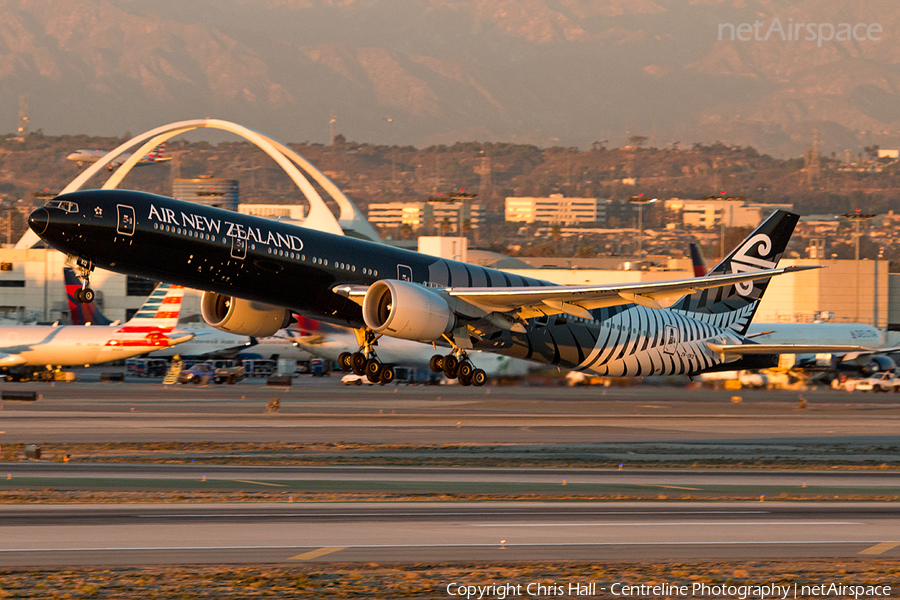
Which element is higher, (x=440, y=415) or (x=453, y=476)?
(x=453, y=476)

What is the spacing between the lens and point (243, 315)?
146 ft

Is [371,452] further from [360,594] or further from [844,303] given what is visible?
[844,303]

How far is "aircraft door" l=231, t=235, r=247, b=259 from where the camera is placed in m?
39.2

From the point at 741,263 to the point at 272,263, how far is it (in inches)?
1145

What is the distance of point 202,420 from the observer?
63469mm

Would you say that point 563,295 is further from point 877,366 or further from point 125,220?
point 877,366

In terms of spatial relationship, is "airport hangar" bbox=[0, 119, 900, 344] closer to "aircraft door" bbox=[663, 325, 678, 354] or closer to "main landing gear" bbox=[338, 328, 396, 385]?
"aircraft door" bbox=[663, 325, 678, 354]

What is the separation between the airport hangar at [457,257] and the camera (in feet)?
384

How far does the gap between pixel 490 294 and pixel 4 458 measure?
23151 millimetres

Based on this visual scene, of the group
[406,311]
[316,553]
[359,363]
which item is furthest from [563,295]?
[316,553]

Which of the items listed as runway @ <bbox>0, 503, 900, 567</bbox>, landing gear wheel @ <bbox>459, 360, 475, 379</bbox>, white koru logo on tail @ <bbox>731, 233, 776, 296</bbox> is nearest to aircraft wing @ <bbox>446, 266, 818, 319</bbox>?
landing gear wheel @ <bbox>459, 360, 475, 379</bbox>

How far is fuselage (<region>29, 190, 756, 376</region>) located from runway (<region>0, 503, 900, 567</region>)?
9342mm

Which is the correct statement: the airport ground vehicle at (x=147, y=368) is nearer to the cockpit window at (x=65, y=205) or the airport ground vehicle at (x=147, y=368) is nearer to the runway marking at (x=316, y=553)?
the cockpit window at (x=65, y=205)

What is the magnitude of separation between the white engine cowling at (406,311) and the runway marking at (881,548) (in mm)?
17920
